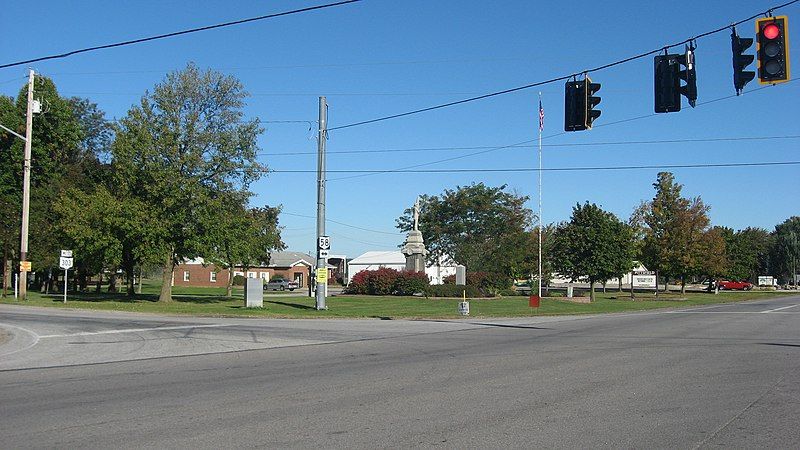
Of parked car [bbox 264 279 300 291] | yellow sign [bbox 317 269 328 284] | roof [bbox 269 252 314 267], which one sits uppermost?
roof [bbox 269 252 314 267]

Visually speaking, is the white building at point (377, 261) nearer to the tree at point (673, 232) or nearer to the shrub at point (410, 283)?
the tree at point (673, 232)

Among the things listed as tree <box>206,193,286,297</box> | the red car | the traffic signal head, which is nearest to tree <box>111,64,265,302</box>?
tree <box>206,193,286,297</box>

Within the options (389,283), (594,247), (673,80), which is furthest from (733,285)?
(673,80)

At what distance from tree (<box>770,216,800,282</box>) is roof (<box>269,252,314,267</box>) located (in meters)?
82.0

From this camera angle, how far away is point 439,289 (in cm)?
4822

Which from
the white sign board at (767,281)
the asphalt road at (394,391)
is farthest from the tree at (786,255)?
the asphalt road at (394,391)

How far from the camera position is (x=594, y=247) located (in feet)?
191

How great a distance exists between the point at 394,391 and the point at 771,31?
396 inches

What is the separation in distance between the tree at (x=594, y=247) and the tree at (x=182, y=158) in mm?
28830

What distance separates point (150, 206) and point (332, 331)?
1934cm

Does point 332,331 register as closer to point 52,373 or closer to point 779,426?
point 52,373

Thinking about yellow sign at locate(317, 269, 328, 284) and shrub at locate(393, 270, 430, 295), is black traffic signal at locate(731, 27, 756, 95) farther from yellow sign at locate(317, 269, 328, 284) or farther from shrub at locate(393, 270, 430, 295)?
shrub at locate(393, 270, 430, 295)

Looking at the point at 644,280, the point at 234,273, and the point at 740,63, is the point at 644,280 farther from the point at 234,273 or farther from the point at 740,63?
the point at 740,63

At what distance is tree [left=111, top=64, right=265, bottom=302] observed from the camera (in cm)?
3791
